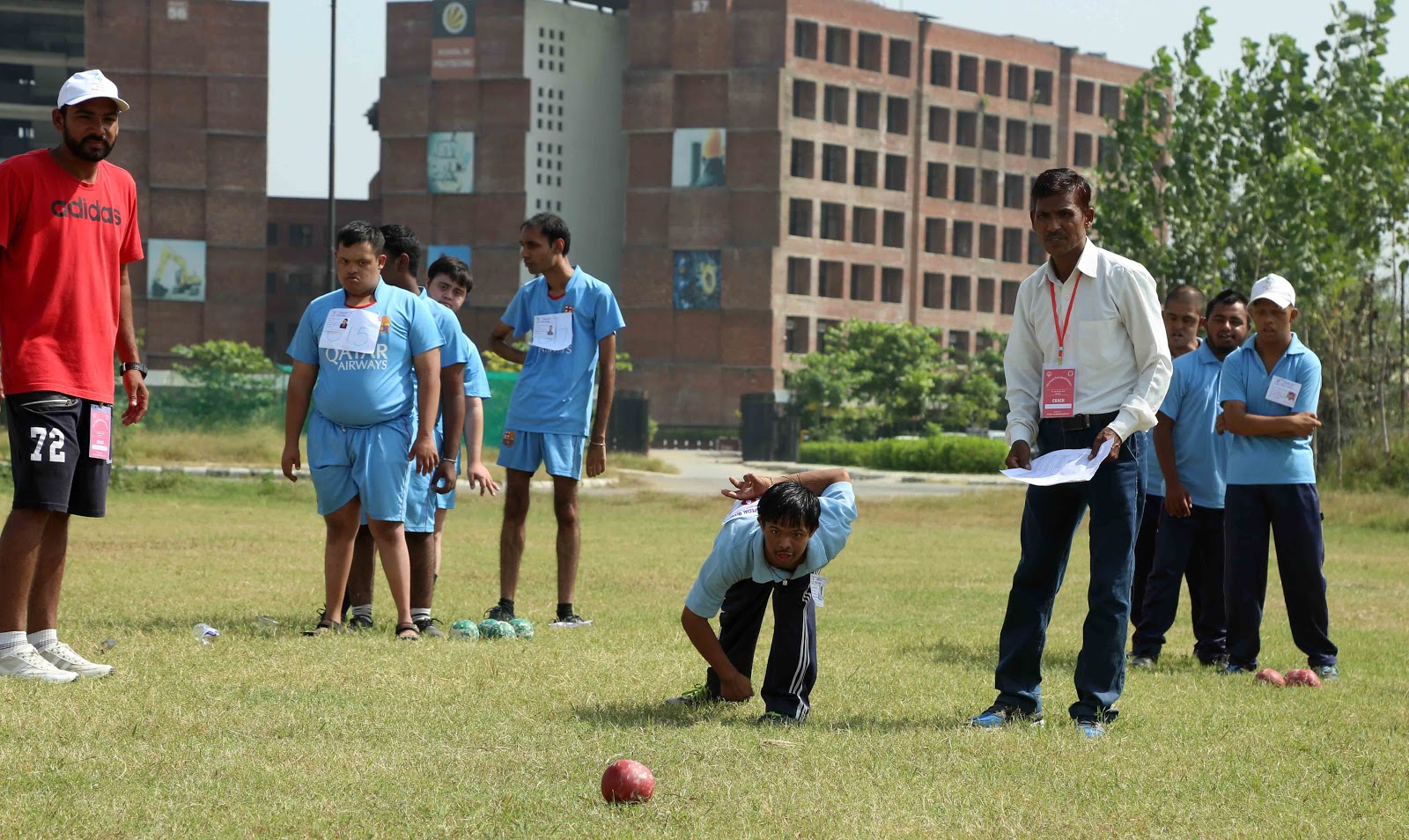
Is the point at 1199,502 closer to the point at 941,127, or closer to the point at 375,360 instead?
the point at 375,360

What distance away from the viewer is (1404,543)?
63.2ft

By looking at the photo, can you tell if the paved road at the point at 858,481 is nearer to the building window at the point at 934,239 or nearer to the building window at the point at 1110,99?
the building window at the point at 934,239

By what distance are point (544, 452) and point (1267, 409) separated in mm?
3927

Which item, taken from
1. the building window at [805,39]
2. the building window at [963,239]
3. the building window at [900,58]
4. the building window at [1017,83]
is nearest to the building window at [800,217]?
the building window at [805,39]

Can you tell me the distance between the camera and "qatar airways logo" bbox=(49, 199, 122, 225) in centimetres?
679

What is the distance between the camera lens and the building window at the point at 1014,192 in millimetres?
92812

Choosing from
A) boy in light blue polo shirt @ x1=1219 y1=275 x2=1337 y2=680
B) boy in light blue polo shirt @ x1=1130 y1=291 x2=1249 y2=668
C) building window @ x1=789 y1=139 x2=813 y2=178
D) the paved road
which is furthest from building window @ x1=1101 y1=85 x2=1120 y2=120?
boy in light blue polo shirt @ x1=1219 y1=275 x2=1337 y2=680

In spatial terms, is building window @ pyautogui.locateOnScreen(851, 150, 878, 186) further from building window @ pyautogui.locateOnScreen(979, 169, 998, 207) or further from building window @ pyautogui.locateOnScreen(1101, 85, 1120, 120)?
building window @ pyautogui.locateOnScreen(1101, 85, 1120, 120)

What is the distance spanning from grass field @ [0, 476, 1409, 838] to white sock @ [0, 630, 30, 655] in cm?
48

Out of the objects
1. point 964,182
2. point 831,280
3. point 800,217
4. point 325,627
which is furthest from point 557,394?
point 964,182

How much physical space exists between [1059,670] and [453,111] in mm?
80026

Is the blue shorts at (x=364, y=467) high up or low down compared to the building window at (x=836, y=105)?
down

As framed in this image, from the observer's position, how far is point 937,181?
89.9 m

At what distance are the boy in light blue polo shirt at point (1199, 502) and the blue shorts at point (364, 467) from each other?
400 centimetres
